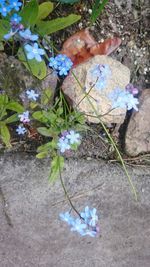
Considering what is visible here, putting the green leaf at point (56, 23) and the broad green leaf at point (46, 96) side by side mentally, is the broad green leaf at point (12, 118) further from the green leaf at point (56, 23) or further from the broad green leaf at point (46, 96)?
the green leaf at point (56, 23)

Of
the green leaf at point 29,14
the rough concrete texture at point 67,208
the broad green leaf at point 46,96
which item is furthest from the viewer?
the rough concrete texture at point 67,208

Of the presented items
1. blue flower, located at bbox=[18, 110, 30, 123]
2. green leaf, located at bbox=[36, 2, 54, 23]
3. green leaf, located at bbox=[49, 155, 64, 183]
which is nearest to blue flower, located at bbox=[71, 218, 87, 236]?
green leaf, located at bbox=[49, 155, 64, 183]

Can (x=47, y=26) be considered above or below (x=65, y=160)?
above

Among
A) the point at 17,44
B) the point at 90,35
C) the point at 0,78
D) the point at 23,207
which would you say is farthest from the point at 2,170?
the point at 90,35

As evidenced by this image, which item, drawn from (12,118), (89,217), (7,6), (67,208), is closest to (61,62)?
(7,6)

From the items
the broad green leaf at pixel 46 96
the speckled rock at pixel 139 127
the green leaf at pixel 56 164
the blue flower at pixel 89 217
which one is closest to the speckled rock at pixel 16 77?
the broad green leaf at pixel 46 96

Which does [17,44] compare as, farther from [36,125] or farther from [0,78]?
[36,125]

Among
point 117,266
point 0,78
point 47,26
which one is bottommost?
point 117,266
